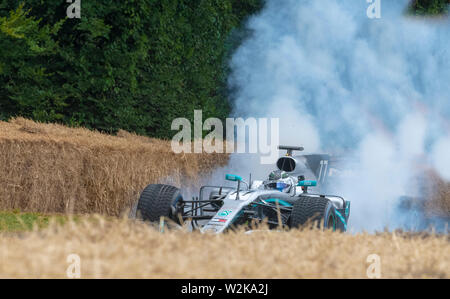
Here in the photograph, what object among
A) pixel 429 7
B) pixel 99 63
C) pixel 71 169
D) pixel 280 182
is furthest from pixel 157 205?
pixel 429 7

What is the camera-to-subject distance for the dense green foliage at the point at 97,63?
17484mm

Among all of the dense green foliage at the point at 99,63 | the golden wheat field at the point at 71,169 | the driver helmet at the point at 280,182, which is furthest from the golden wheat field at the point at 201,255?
the dense green foliage at the point at 99,63

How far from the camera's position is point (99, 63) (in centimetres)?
1839

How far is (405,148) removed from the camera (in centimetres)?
1958

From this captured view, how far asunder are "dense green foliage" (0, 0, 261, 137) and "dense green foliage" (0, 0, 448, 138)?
0.02m

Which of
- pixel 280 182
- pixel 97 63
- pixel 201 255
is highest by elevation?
pixel 97 63

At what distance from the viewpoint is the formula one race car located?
10.1 metres

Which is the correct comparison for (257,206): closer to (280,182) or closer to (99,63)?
(280,182)

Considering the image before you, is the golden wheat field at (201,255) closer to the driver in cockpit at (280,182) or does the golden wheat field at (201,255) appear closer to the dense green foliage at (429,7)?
the driver in cockpit at (280,182)

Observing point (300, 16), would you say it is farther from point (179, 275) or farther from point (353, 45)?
point (179, 275)

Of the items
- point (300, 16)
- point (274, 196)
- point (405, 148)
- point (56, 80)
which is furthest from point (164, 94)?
point (274, 196)

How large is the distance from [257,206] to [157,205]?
1.55 metres

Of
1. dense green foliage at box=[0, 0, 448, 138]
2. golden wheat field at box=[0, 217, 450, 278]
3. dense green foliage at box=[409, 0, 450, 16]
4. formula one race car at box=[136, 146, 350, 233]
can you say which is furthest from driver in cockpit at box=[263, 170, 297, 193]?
dense green foliage at box=[409, 0, 450, 16]

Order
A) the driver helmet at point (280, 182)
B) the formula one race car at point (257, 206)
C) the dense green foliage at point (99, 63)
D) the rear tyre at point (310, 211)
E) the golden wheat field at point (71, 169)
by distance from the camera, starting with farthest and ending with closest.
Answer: the dense green foliage at point (99, 63) < the golden wheat field at point (71, 169) < the driver helmet at point (280, 182) < the formula one race car at point (257, 206) < the rear tyre at point (310, 211)
